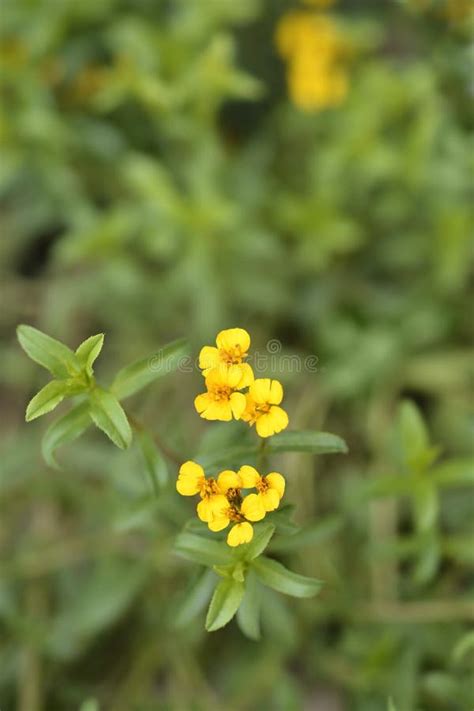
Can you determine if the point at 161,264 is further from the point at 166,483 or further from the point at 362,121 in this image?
the point at 166,483

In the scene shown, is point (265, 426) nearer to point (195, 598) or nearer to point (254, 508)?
point (254, 508)

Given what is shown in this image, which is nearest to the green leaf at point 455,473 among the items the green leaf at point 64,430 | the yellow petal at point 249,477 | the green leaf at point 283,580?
the green leaf at point 283,580

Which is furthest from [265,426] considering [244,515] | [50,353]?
[50,353]

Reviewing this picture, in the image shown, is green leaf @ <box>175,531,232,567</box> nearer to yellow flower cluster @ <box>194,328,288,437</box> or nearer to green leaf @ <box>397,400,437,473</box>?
yellow flower cluster @ <box>194,328,288,437</box>

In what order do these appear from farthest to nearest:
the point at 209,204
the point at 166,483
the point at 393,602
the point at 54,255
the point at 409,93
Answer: the point at 54,255, the point at 409,93, the point at 209,204, the point at 393,602, the point at 166,483

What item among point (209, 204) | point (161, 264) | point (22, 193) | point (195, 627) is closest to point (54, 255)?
point (22, 193)

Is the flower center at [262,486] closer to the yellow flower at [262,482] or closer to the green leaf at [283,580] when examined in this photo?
the yellow flower at [262,482]
